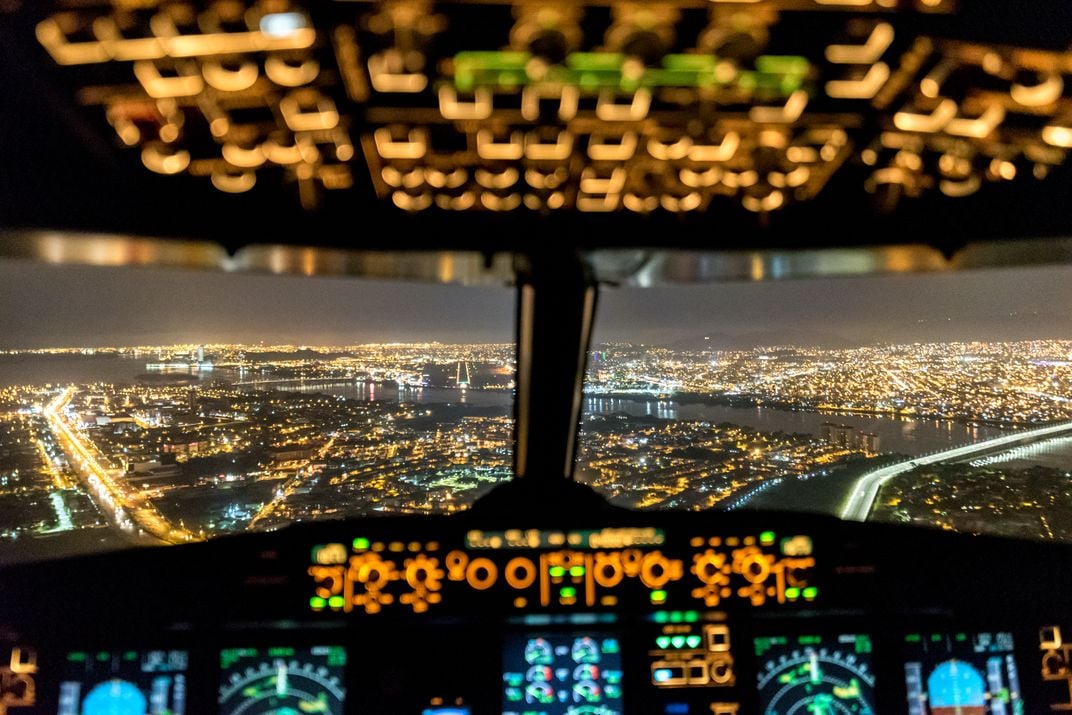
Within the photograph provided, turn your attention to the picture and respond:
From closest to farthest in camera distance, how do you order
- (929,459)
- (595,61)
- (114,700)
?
(595,61)
(114,700)
(929,459)

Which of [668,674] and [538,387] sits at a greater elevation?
[538,387]

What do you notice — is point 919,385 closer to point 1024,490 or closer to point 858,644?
point 1024,490

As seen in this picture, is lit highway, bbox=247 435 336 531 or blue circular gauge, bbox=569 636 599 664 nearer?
blue circular gauge, bbox=569 636 599 664

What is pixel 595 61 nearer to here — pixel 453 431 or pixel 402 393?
pixel 453 431

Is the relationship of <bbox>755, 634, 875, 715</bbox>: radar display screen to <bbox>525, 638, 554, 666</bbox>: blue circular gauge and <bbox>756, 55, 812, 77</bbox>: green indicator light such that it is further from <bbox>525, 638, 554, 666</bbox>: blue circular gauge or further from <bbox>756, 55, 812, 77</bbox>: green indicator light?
<bbox>756, 55, 812, 77</bbox>: green indicator light

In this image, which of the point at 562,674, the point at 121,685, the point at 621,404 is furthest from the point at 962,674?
the point at 121,685

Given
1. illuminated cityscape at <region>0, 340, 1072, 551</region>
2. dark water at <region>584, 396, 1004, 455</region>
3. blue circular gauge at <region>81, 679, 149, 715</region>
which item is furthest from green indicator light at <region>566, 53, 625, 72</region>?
blue circular gauge at <region>81, 679, 149, 715</region>

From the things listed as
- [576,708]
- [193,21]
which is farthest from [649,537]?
[193,21]

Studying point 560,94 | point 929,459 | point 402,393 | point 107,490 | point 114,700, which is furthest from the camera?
point 402,393
